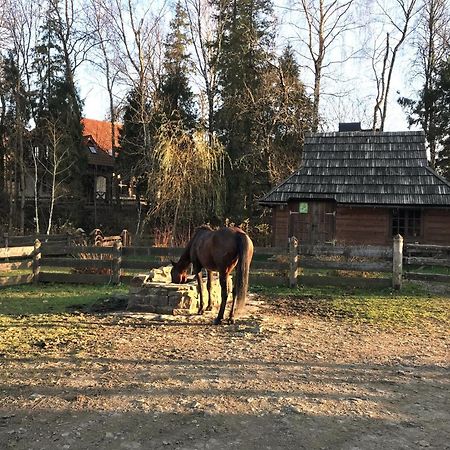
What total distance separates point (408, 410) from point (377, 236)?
53.0 ft

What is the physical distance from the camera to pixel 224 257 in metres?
7.90

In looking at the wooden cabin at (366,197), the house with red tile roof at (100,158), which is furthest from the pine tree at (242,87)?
the house with red tile roof at (100,158)

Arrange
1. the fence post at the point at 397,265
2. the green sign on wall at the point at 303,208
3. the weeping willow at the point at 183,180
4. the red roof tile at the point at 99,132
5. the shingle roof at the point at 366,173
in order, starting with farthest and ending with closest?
1. the red roof tile at the point at 99,132
2. the weeping willow at the point at 183,180
3. the green sign on wall at the point at 303,208
4. the shingle roof at the point at 366,173
5. the fence post at the point at 397,265

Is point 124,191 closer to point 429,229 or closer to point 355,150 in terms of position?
point 355,150

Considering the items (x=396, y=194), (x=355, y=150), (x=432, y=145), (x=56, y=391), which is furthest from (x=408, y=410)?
(x=432, y=145)

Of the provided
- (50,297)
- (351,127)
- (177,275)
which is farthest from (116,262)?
(351,127)

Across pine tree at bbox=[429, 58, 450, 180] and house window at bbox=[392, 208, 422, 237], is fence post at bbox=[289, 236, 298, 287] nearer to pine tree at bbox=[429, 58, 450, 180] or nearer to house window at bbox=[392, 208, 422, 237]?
house window at bbox=[392, 208, 422, 237]

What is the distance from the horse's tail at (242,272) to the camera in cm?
748

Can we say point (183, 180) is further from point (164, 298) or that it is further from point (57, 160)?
point (164, 298)

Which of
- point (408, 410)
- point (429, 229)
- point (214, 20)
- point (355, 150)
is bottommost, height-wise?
point (408, 410)

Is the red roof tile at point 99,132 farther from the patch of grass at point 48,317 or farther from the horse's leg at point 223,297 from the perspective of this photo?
the horse's leg at point 223,297

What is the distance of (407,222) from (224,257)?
13.8m

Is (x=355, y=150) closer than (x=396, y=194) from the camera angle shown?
No

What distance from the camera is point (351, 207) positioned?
19953 mm
